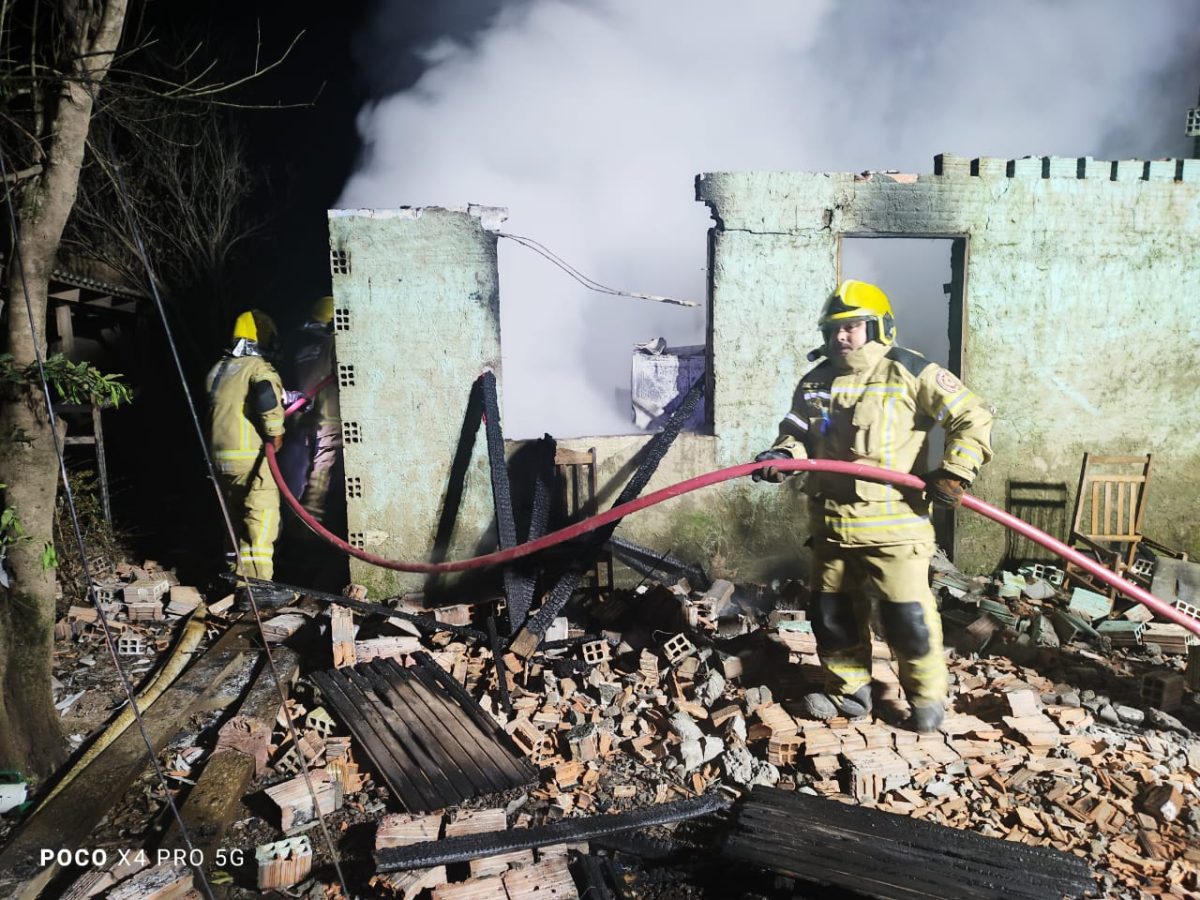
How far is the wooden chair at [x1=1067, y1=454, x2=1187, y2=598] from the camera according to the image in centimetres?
598

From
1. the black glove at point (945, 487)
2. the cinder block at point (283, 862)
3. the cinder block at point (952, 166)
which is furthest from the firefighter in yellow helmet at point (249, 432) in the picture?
the cinder block at point (952, 166)

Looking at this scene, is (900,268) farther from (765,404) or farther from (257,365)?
(257,365)

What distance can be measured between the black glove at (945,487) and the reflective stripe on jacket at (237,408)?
4.83 meters

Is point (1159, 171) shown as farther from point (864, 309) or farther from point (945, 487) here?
point (945, 487)

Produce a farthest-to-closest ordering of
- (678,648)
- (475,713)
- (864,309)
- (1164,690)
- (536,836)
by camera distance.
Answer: (678,648) → (1164,690) → (475,713) → (864,309) → (536,836)

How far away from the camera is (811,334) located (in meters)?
5.92

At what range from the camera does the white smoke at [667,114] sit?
11609 millimetres

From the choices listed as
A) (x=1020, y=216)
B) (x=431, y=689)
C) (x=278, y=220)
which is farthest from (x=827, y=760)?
(x=278, y=220)

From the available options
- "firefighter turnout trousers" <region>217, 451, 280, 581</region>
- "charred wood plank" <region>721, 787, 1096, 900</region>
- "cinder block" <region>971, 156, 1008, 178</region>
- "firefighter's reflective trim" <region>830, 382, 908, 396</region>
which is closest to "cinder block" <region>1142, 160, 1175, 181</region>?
"cinder block" <region>971, 156, 1008, 178</region>

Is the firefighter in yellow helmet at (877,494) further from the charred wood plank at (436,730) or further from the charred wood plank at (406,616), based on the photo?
the charred wood plank at (406,616)

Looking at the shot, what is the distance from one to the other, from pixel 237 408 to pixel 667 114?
37.4 feet

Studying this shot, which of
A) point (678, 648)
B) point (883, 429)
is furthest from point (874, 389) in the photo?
point (678, 648)

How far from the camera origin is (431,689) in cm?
421

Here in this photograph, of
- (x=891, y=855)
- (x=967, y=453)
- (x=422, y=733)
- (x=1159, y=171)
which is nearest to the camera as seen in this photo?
(x=891, y=855)
